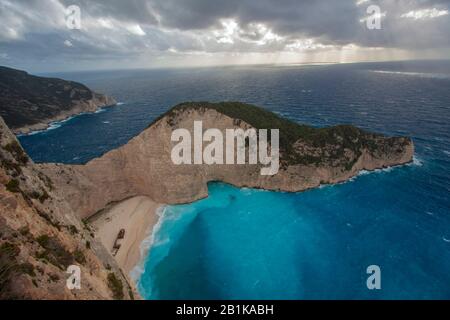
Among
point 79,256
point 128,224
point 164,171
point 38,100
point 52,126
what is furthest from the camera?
point 38,100

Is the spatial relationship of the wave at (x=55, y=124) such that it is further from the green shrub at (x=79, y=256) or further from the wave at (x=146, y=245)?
the green shrub at (x=79, y=256)

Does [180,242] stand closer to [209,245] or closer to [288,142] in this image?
[209,245]

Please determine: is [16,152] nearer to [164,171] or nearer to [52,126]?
[164,171]

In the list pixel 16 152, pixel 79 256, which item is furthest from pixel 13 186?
pixel 79 256

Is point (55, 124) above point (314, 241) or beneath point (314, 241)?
above

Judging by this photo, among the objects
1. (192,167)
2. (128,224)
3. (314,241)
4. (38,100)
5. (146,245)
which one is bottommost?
(146,245)

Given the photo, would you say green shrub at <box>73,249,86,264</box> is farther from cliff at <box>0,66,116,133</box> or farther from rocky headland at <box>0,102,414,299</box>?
cliff at <box>0,66,116,133</box>

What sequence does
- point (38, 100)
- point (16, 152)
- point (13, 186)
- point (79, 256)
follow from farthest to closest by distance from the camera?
1. point (38, 100)
2. point (16, 152)
3. point (79, 256)
4. point (13, 186)

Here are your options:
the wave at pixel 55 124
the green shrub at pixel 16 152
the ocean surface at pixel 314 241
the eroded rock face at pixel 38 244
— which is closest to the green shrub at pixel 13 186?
the eroded rock face at pixel 38 244

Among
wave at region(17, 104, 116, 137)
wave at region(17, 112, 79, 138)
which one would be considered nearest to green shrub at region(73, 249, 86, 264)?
wave at region(17, 112, 79, 138)
